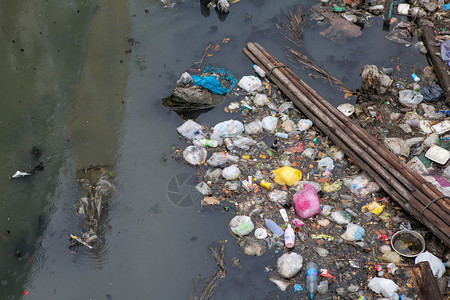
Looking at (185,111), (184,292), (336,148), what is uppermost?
(185,111)

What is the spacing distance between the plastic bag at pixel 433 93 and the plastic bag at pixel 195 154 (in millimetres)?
3425

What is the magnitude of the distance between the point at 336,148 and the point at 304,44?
2251 mm

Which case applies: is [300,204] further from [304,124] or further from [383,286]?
[304,124]

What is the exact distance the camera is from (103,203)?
4824 mm

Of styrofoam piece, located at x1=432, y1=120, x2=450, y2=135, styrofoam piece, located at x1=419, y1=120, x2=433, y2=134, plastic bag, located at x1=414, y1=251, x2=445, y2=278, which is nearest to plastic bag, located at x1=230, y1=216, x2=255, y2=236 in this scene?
plastic bag, located at x1=414, y1=251, x2=445, y2=278

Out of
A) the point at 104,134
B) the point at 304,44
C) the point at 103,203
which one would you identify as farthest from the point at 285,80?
the point at 103,203

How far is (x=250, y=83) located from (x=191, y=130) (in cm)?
126

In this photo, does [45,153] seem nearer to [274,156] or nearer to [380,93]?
[274,156]

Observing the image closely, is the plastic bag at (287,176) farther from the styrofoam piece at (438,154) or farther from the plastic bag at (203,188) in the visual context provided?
the styrofoam piece at (438,154)

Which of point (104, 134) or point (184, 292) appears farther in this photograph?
point (104, 134)

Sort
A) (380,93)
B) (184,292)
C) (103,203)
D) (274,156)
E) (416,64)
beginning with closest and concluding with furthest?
(184,292) < (103,203) < (274,156) < (380,93) < (416,64)

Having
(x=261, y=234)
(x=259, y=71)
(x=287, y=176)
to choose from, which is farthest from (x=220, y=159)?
(x=259, y=71)

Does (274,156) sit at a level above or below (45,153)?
below

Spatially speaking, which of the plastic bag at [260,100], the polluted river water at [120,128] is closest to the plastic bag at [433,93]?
the polluted river water at [120,128]
